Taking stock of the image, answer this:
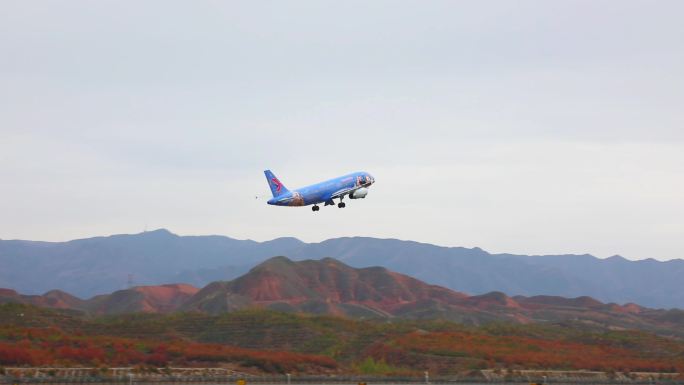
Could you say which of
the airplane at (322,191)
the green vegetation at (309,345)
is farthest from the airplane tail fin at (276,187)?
the green vegetation at (309,345)

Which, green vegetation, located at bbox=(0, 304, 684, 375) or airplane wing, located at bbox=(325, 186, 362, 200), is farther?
airplane wing, located at bbox=(325, 186, 362, 200)

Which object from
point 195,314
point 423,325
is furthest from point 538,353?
point 195,314

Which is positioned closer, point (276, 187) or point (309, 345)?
point (276, 187)

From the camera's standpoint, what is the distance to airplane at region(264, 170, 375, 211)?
104625 mm

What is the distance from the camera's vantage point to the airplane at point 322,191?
105 m

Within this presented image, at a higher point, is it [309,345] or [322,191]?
[322,191]

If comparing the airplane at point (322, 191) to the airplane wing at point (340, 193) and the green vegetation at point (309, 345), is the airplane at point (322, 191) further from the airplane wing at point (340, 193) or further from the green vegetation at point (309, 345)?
the green vegetation at point (309, 345)

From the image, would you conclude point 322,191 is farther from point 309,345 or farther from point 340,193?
point 309,345

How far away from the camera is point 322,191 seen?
106 meters

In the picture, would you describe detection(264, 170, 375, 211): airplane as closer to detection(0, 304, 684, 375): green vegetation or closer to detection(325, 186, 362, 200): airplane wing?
detection(325, 186, 362, 200): airplane wing

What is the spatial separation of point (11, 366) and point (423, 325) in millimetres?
75438

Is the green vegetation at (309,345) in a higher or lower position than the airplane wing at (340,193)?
lower

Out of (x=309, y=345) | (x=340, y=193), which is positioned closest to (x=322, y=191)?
(x=340, y=193)

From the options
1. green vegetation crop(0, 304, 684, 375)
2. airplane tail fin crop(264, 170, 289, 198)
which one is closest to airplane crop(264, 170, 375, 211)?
airplane tail fin crop(264, 170, 289, 198)
